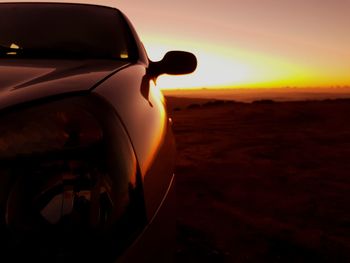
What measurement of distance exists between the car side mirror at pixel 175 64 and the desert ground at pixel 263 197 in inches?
48.1

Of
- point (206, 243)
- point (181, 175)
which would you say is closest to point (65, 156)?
point (206, 243)

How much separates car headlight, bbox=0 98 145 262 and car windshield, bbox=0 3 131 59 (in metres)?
1.14

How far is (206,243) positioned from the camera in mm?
3014

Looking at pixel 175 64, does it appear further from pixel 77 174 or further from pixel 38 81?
pixel 77 174

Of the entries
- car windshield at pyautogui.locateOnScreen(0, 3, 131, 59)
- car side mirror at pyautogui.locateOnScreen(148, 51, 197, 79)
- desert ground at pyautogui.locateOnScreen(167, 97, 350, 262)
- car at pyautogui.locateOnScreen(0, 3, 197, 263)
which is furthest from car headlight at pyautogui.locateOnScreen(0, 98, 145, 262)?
desert ground at pyautogui.locateOnScreen(167, 97, 350, 262)

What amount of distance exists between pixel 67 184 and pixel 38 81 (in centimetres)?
37

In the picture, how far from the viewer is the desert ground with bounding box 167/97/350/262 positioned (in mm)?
2924

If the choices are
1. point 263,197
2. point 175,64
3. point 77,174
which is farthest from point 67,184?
point 263,197

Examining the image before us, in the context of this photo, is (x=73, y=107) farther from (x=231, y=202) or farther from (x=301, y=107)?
(x=301, y=107)

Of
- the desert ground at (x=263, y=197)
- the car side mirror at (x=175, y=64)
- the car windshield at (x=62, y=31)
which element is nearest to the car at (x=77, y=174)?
the car windshield at (x=62, y=31)

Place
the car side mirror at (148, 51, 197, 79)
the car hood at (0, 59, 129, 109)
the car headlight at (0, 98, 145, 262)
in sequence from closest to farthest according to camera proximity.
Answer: the car headlight at (0, 98, 145, 262) < the car hood at (0, 59, 129, 109) < the car side mirror at (148, 51, 197, 79)

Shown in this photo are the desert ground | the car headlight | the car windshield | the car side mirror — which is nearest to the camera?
the car headlight

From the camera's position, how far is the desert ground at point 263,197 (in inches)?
115

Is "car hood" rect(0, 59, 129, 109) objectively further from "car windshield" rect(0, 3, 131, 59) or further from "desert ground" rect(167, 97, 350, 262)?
"desert ground" rect(167, 97, 350, 262)
